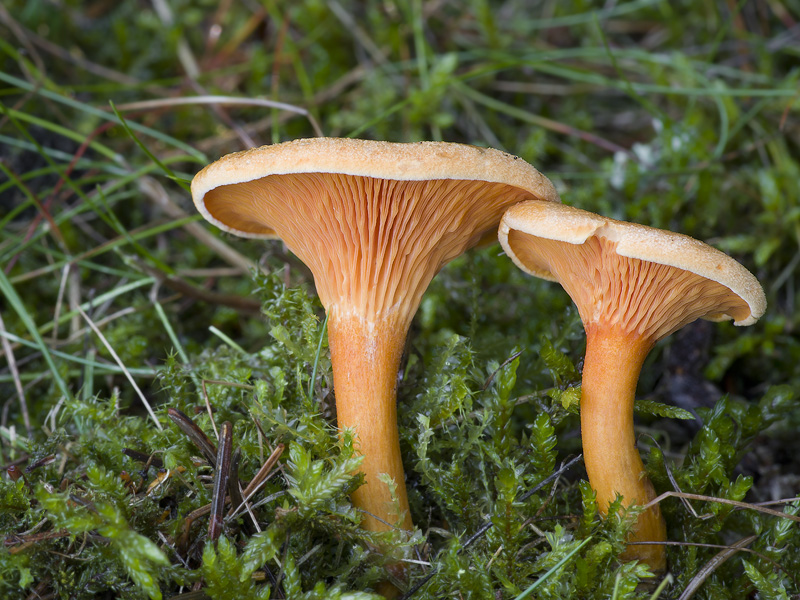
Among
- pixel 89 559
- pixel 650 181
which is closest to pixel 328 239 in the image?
pixel 89 559

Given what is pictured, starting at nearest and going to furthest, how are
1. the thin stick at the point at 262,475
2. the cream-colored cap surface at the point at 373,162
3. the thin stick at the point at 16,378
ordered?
1. the cream-colored cap surface at the point at 373,162
2. the thin stick at the point at 262,475
3. the thin stick at the point at 16,378

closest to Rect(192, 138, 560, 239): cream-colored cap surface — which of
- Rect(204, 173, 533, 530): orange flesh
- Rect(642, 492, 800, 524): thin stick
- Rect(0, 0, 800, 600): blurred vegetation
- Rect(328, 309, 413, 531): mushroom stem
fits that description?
Rect(204, 173, 533, 530): orange flesh

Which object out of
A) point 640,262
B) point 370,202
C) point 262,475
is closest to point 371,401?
point 262,475

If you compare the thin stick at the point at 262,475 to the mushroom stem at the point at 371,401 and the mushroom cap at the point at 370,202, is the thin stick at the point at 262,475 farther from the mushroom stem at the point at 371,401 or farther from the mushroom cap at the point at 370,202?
the mushroom cap at the point at 370,202

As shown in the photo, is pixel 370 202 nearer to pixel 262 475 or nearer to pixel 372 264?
pixel 372 264

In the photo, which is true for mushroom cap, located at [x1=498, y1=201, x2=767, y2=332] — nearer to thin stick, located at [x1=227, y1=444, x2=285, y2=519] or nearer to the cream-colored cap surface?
the cream-colored cap surface

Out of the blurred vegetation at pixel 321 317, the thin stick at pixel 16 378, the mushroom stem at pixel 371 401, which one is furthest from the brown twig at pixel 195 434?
the thin stick at pixel 16 378
